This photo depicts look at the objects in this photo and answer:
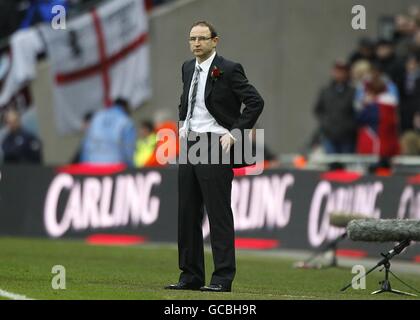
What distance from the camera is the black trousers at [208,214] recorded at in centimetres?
1241

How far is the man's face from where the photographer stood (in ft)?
40.7

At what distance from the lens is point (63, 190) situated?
74.0 feet

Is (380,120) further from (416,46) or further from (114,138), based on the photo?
(114,138)

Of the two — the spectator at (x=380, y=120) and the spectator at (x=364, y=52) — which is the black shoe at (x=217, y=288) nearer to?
the spectator at (x=380, y=120)

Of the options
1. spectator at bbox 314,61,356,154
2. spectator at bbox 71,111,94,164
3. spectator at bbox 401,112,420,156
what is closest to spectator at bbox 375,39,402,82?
spectator at bbox 314,61,356,154

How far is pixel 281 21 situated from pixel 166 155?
597cm

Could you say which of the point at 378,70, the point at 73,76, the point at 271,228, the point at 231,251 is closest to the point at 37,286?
the point at 231,251

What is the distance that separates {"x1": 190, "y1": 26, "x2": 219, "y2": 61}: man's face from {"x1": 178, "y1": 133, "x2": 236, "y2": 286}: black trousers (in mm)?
770

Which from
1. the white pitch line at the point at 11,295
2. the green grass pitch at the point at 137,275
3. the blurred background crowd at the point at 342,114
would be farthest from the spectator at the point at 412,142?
the white pitch line at the point at 11,295

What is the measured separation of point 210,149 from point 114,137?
1208 centimetres

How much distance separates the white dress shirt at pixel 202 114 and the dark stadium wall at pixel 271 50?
14265 millimetres

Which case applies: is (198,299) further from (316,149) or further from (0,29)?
(0,29)

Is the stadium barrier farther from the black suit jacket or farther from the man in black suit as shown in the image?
the black suit jacket

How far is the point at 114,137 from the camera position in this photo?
24.4 m
